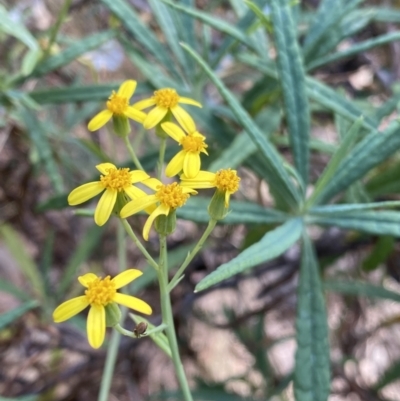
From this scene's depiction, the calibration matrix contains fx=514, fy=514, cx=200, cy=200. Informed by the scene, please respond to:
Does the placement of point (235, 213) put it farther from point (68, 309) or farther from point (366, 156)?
point (68, 309)

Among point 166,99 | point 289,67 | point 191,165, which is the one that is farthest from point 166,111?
point 289,67

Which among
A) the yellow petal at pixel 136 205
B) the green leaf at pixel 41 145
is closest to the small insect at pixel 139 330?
the yellow petal at pixel 136 205

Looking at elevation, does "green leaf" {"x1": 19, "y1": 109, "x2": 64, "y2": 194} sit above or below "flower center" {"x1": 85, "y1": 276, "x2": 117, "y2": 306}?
below

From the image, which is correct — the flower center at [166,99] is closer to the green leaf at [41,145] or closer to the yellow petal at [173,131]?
the yellow petal at [173,131]

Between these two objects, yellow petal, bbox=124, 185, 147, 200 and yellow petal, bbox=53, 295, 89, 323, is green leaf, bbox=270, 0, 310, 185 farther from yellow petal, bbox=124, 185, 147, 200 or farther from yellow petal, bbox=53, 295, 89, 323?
yellow petal, bbox=53, 295, 89, 323

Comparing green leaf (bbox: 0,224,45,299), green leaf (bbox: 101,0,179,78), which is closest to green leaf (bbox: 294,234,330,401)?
green leaf (bbox: 101,0,179,78)

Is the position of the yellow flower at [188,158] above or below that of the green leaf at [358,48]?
below
